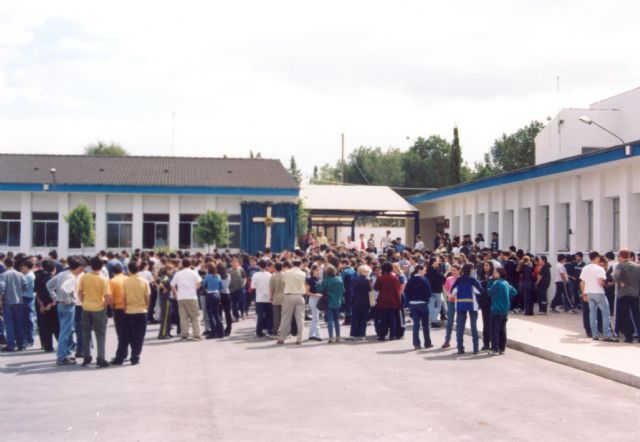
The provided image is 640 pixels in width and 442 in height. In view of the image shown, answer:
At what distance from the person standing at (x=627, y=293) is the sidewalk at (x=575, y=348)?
0.41m

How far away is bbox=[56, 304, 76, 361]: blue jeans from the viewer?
607 inches

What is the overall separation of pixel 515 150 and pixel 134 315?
253 feet

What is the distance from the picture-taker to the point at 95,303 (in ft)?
50.2

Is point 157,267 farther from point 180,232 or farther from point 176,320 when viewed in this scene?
point 180,232

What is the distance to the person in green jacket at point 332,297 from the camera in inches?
760

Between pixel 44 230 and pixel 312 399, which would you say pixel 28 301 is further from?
pixel 44 230

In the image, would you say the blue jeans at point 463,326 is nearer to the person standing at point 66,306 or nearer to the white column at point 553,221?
the person standing at point 66,306

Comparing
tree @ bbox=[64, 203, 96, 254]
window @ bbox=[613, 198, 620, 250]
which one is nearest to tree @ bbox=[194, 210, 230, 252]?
tree @ bbox=[64, 203, 96, 254]

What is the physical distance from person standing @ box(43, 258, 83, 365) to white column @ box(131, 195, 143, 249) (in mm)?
33098

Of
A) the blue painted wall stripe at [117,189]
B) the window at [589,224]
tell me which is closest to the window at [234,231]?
the blue painted wall stripe at [117,189]

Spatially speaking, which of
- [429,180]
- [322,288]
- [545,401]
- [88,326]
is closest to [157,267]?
[322,288]

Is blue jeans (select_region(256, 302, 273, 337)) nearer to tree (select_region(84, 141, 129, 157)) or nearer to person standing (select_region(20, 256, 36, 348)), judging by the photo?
person standing (select_region(20, 256, 36, 348))

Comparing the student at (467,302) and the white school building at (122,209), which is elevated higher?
the white school building at (122,209)

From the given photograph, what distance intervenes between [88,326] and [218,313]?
498 centimetres
